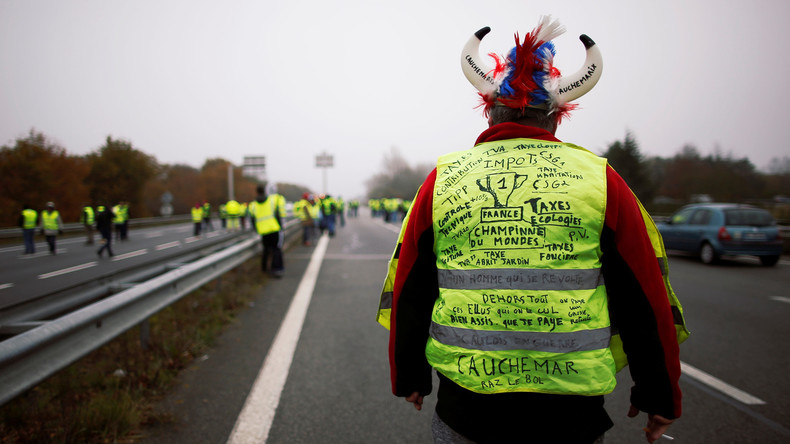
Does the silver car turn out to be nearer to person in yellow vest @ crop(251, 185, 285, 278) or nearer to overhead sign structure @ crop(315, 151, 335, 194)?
person in yellow vest @ crop(251, 185, 285, 278)

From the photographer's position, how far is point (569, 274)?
1.26 metres

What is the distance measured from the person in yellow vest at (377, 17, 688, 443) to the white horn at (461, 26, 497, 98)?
0.29 ft

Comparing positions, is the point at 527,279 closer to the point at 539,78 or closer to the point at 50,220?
the point at 539,78

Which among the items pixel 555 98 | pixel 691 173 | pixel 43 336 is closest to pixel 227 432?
pixel 43 336

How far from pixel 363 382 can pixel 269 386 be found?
815mm

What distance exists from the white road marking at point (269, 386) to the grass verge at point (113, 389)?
607 mm

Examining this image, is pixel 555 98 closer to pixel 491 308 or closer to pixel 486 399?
pixel 491 308

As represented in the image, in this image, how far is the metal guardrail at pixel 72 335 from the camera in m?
2.08

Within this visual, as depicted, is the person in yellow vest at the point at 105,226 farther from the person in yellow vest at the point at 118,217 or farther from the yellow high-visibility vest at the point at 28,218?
the person in yellow vest at the point at 118,217

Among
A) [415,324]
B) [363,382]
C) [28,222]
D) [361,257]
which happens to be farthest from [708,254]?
[28,222]

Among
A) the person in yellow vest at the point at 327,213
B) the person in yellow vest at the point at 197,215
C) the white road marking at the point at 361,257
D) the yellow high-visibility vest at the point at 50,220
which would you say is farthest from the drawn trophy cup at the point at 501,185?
the person in yellow vest at the point at 197,215

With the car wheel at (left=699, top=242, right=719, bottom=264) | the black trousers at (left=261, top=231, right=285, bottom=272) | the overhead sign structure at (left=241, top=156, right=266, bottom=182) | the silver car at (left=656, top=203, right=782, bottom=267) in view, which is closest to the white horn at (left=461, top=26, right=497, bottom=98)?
the black trousers at (left=261, top=231, right=285, bottom=272)

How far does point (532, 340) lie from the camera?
50.5 inches

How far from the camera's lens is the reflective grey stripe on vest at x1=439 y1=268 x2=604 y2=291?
4.15ft
